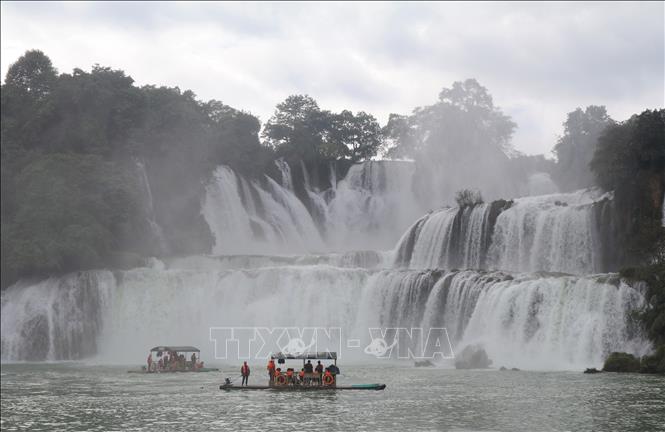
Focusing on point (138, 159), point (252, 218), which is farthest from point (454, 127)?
point (138, 159)

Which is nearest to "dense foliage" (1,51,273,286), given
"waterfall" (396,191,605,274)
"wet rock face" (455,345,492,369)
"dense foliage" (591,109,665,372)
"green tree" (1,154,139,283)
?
"green tree" (1,154,139,283)

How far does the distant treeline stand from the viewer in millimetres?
49688

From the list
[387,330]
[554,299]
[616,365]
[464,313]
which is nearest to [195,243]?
[387,330]

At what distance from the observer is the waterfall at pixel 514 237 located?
49.8 metres

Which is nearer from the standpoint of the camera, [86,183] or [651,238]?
[651,238]

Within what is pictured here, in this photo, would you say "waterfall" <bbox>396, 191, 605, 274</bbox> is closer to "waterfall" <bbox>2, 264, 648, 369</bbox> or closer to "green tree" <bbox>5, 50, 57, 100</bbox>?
"waterfall" <bbox>2, 264, 648, 369</bbox>

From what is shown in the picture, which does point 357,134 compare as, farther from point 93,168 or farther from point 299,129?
point 93,168

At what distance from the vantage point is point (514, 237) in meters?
52.8

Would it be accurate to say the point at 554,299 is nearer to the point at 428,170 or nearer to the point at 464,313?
the point at 464,313

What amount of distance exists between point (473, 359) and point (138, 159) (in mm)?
38889

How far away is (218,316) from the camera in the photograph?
57.6 meters

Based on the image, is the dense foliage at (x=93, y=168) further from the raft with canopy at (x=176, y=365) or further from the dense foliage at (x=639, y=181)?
the dense foliage at (x=639, y=181)

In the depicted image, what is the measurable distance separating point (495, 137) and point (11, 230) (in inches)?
2520

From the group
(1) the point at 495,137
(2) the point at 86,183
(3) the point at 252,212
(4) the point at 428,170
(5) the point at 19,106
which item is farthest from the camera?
(1) the point at 495,137
